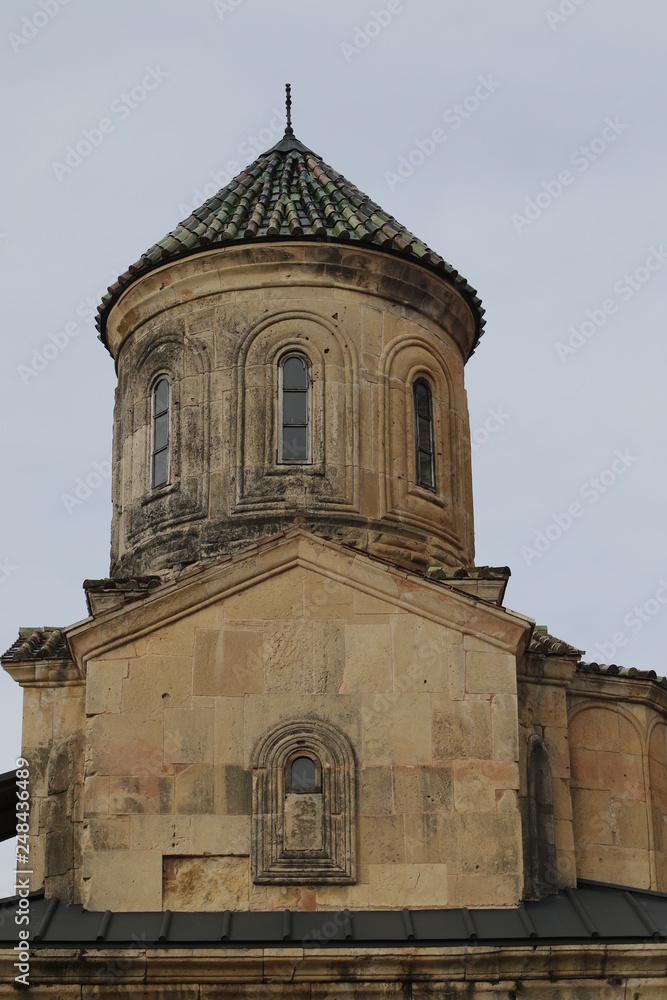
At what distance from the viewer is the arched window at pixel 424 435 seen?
15.9 metres

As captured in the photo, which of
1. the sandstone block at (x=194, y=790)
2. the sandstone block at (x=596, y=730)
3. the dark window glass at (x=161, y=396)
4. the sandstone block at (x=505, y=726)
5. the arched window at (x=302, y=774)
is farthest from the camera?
the dark window glass at (x=161, y=396)

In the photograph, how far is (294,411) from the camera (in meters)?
15.4

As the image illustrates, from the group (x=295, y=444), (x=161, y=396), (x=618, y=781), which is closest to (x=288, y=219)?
(x=161, y=396)

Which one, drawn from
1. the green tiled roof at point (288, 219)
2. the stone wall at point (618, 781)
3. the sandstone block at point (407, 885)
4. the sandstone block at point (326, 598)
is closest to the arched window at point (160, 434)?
the green tiled roof at point (288, 219)

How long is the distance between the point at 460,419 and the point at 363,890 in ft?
18.9

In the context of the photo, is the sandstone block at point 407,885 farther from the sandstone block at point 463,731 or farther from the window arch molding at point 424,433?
the window arch molding at point 424,433

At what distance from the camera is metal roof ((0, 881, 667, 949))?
12.1m

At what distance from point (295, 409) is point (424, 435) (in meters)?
1.48

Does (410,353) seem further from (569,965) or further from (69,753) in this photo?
(569,965)

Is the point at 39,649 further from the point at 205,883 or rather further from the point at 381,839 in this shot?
the point at 381,839

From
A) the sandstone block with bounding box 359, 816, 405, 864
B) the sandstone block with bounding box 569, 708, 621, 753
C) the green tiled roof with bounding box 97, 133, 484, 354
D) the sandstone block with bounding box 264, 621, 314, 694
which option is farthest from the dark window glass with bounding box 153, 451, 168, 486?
the sandstone block with bounding box 569, 708, 621, 753

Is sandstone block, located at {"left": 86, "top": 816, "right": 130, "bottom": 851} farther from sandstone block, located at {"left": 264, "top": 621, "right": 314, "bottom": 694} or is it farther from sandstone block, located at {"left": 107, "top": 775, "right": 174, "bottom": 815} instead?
sandstone block, located at {"left": 264, "top": 621, "right": 314, "bottom": 694}

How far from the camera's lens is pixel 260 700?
1305 cm

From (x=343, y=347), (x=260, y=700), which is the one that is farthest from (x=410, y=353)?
(x=260, y=700)
